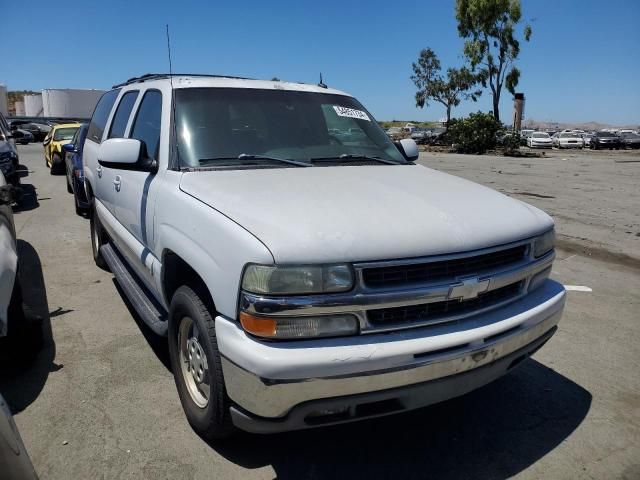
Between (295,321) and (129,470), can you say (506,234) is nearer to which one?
(295,321)

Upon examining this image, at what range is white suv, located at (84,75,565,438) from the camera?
214 cm

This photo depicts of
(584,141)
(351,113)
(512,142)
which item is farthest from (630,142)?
(351,113)

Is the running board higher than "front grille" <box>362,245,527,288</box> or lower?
lower

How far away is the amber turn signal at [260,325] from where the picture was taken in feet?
7.03

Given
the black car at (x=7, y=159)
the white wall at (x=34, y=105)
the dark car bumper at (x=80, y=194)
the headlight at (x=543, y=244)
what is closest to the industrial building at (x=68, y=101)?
the white wall at (x=34, y=105)

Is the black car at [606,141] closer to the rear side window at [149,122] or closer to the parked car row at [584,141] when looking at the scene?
the parked car row at [584,141]

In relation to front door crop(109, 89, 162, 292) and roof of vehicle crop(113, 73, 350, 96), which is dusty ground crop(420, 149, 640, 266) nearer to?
roof of vehicle crop(113, 73, 350, 96)

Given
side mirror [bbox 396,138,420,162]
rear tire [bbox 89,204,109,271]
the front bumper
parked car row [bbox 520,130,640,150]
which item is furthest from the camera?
parked car row [bbox 520,130,640,150]

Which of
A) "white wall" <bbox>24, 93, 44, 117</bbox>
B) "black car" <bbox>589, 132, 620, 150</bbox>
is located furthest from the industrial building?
"black car" <bbox>589, 132, 620, 150</bbox>

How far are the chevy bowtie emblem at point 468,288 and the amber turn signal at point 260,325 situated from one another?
0.82 m

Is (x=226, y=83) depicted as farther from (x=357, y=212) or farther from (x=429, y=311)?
(x=429, y=311)

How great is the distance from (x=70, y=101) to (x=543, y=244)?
45285mm

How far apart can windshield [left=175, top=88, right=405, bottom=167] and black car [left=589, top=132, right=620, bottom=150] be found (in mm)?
38900

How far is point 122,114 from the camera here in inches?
182
